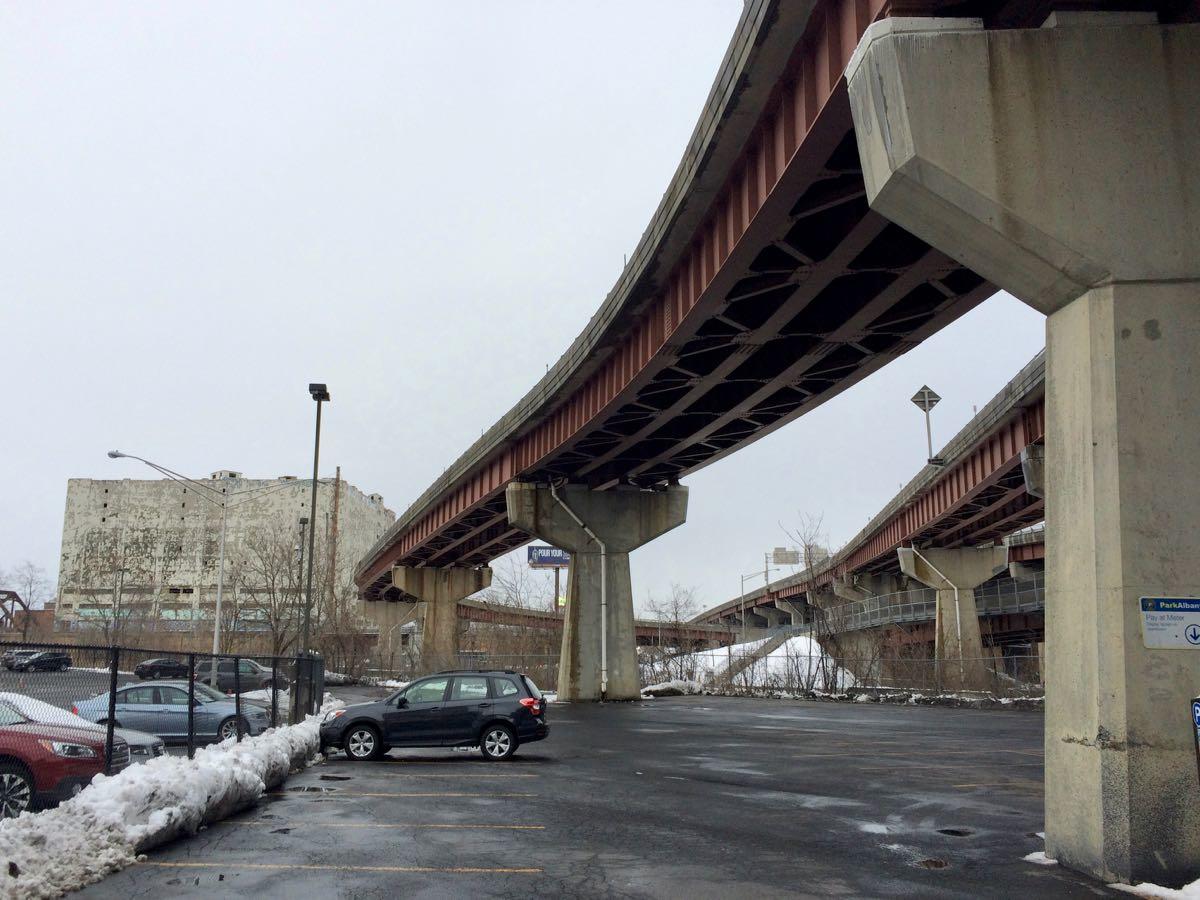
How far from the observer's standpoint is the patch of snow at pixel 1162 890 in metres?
7.58

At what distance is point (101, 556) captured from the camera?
411 ft

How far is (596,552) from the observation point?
40562 mm

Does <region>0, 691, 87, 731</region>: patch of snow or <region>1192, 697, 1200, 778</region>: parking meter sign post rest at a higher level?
<region>1192, 697, 1200, 778</region>: parking meter sign post

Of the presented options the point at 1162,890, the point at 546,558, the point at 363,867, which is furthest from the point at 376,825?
the point at 546,558

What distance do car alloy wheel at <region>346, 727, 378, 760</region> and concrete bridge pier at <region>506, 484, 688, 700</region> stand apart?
→ 68.7 ft

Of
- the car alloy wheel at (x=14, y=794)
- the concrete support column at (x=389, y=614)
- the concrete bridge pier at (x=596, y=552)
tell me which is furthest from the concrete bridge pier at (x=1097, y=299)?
the concrete support column at (x=389, y=614)

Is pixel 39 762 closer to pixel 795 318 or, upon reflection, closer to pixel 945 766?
pixel 945 766

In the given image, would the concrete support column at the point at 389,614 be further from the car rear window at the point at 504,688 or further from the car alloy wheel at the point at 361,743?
the car rear window at the point at 504,688

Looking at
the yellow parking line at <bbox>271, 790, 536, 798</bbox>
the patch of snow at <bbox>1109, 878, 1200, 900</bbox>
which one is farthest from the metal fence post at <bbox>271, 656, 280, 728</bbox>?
the patch of snow at <bbox>1109, 878, 1200, 900</bbox>

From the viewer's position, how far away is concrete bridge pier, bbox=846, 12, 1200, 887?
836 cm

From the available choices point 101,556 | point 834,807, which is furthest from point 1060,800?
point 101,556

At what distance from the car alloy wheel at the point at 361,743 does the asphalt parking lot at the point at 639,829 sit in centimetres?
37

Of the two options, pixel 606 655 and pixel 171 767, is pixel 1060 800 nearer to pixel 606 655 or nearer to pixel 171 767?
pixel 171 767

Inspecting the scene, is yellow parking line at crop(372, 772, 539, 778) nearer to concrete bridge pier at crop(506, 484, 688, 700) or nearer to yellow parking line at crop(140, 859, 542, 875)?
yellow parking line at crop(140, 859, 542, 875)
